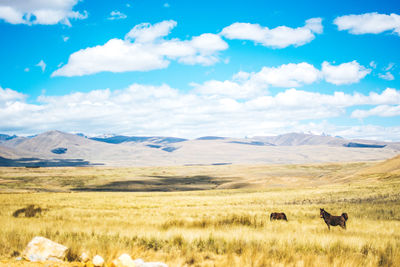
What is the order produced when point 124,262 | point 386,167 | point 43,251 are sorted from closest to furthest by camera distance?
point 124,262 → point 43,251 → point 386,167

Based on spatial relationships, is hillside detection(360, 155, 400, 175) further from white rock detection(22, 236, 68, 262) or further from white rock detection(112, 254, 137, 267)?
white rock detection(22, 236, 68, 262)

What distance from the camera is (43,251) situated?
7082 mm

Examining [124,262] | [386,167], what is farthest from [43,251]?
[386,167]

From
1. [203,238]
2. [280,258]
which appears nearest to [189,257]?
[203,238]

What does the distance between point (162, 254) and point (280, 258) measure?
10.1ft

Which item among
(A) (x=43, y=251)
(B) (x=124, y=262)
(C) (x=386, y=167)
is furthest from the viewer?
(C) (x=386, y=167)

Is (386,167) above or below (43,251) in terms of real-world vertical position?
below

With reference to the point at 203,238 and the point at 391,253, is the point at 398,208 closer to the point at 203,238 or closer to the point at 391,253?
the point at 391,253

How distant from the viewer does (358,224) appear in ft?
44.3

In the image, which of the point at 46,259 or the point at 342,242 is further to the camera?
the point at 342,242

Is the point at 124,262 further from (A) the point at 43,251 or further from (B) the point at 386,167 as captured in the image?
(B) the point at 386,167

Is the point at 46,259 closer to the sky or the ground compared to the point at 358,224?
closer to the sky

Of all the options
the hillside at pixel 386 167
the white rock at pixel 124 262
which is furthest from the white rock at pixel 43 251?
the hillside at pixel 386 167

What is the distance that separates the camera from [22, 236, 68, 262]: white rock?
697 centimetres
